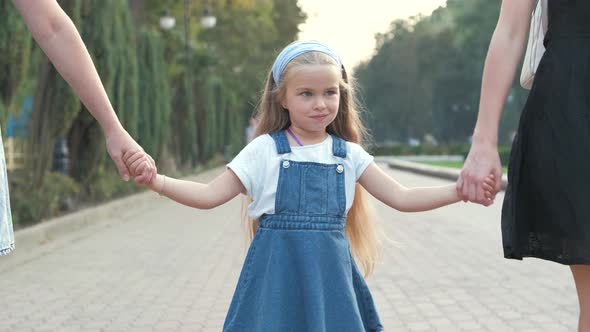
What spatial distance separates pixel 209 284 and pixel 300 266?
14.3ft

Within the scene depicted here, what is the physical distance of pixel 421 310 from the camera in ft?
19.9

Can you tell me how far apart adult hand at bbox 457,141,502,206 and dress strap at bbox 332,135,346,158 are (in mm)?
511

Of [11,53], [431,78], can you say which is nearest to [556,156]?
[11,53]

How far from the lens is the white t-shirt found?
3.16 m

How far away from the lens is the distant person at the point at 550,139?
2.54 m

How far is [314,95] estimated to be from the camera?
3164mm

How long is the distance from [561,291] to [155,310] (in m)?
3.03

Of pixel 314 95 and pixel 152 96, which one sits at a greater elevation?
pixel 314 95

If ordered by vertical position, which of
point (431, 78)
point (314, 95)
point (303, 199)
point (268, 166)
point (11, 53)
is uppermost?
point (431, 78)

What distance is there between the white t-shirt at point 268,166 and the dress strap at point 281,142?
1 cm

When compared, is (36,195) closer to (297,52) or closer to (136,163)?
(297,52)

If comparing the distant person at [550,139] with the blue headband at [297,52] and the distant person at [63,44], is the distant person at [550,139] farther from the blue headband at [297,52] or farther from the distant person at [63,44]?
the distant person at [63,44]

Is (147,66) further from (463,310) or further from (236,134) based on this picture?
(236,134)

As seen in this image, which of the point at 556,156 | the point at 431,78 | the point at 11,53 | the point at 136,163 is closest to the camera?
the point at 556,156
